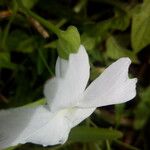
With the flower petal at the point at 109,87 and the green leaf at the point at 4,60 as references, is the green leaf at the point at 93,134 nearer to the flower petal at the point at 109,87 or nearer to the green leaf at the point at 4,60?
the green leaf at the point at 4,60

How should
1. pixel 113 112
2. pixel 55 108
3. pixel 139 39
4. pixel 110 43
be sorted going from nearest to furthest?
pixel 55 108
pixel 139 39
pixel 110 43
pixel 113 112

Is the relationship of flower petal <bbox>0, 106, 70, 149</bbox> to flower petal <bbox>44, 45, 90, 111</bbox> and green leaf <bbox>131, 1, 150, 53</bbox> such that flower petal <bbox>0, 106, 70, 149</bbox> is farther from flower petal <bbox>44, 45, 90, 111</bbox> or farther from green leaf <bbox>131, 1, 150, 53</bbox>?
green leaf <bbox>131, 1, 150, 53</bbox>

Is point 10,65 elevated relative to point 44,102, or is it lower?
lower

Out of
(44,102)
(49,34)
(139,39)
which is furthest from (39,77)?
(44,102)

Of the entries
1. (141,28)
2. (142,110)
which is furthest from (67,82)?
(142,110)

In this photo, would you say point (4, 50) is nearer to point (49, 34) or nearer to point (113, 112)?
point (49, 34)

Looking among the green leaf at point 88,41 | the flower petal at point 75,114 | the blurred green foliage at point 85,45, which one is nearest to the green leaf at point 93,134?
the blurred green foliage at point 85,45

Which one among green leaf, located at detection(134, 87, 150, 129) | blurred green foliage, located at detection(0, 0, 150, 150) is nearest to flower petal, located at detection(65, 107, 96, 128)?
blurred green foliage, located at detection(0, 0, 150, 150)
